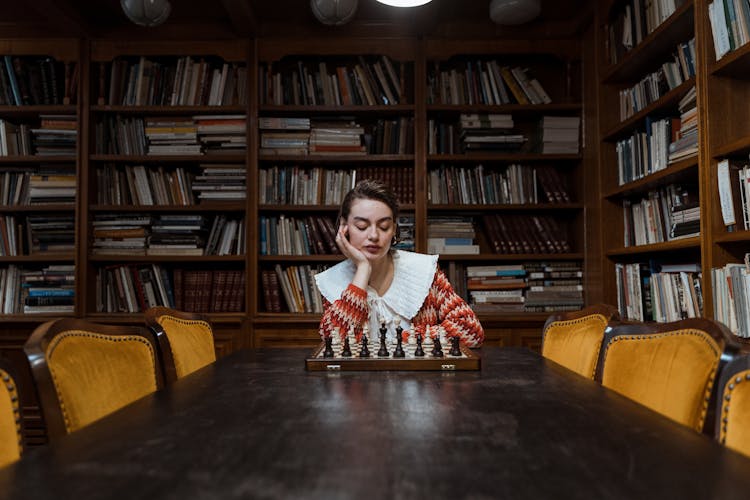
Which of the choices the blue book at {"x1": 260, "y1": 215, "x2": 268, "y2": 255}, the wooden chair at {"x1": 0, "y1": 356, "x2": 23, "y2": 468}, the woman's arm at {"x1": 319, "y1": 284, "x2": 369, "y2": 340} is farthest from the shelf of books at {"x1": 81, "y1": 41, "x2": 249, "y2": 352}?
the wooden chair at {"x1": 0, "y1": 356, "x2": 23, "y2": 468}

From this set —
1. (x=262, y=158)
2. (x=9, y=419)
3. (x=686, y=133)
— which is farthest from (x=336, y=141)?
(x=9, y=419)

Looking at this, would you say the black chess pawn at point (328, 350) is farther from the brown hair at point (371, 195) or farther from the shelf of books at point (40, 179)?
the shelf of books at point (40, 179)

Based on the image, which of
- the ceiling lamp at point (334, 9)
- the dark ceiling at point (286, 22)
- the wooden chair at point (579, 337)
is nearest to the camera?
the wooden chair at point (579, 337)

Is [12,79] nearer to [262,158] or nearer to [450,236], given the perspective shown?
[262,158]

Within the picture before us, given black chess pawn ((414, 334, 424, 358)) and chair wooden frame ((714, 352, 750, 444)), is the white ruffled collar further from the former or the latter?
chair wooden frame ((714, 352, 750, 444))

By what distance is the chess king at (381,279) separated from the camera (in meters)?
1.99

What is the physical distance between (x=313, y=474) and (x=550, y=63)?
3574mm

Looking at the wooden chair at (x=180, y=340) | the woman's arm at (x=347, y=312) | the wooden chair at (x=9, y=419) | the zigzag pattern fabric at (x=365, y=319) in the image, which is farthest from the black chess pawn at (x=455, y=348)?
the wooden chair at (x=9, y=419)

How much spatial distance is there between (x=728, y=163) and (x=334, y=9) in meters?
1.90

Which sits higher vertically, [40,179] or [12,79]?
[12,79]

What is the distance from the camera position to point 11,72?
341 cm

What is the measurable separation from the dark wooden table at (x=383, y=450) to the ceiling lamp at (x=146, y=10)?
242 centimetres

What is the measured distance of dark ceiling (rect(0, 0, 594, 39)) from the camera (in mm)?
3270

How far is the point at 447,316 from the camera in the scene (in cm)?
197
